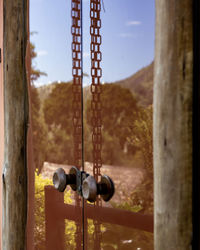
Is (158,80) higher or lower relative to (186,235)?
higher

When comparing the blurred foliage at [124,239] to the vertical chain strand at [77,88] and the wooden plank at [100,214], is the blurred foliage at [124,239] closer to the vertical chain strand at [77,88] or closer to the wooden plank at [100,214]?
the wooden plank at [100,214]

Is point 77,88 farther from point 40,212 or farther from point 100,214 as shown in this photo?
point 40,212

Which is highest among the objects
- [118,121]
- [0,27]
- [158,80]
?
[0,27]

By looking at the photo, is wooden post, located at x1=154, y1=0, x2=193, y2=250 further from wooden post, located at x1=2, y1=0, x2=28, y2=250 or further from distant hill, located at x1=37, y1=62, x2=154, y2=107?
wooden post, located at x1=2, y1=0, x2=28, y2=250

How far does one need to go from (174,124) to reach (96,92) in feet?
1.22

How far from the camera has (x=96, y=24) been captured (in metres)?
1.06

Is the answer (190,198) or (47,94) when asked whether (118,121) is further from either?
(47,94)

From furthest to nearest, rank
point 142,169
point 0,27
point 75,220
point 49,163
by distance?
point 0,27 < point 49,163 < point 75,220 < point 142,169

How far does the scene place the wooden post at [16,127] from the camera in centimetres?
147

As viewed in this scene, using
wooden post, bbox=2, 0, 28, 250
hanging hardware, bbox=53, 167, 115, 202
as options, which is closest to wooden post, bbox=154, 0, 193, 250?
hanging hardware, bbox=53, 167, 115, 202

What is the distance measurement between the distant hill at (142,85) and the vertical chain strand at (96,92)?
0.47 ft

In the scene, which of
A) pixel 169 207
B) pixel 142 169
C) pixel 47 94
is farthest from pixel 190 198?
pixel 47 94

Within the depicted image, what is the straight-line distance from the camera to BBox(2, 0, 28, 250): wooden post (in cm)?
147

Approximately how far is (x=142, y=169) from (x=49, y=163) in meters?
0.58
